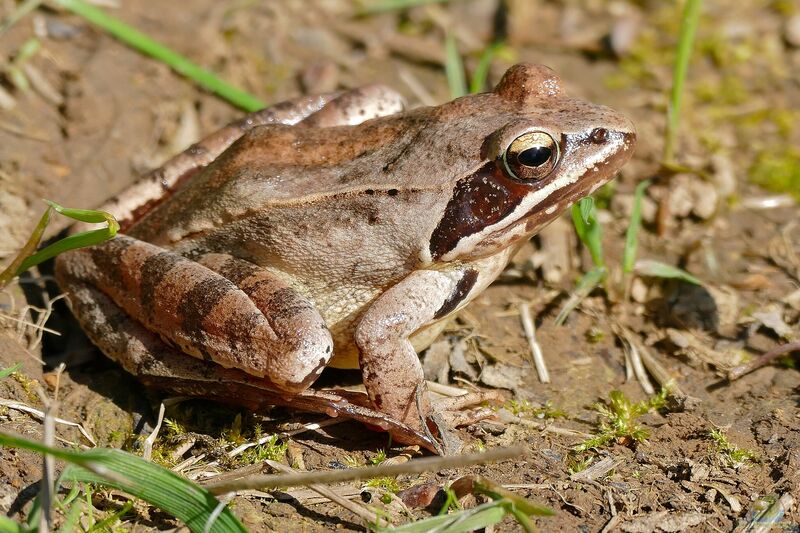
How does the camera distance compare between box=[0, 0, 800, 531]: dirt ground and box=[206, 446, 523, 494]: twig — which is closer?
box=[206, 446, 523, 494]: twig

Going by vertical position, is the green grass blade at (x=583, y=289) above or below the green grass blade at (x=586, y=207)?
below

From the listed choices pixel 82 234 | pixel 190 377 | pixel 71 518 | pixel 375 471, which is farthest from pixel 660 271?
pixel 71 518

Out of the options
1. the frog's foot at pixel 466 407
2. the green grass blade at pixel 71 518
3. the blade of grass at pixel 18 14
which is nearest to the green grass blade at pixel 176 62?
the blade of grass at pixel 18 14

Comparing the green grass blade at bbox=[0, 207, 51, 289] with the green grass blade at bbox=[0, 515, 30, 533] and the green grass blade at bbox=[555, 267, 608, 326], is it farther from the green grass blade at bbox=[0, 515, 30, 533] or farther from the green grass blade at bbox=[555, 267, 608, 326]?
the green grass blade at bbox=[555, 267, 608, 326]

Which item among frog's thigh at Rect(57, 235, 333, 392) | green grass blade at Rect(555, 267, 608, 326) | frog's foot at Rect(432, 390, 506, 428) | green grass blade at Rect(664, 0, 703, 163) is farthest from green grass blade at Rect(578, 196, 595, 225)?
frog's thigh at Rect(57, 235, 333, 392)

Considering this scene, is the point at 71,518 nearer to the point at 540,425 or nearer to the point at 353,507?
the point at 353,507

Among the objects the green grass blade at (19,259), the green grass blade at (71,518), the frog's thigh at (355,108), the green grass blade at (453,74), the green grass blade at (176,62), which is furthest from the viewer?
the green grass blade at (453,74)

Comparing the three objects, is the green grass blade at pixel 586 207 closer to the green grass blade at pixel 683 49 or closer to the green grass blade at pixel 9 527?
the green grass blade at pixel 683 49
